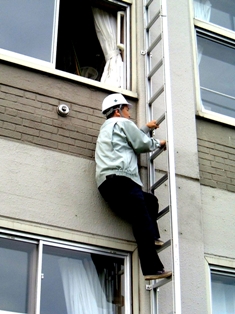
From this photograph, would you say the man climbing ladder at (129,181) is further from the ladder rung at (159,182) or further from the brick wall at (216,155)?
the brick wall at (216,155)

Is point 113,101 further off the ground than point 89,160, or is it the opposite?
point 113,101

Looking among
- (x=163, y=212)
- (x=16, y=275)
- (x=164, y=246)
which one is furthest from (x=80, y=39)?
(x=16, y=275)

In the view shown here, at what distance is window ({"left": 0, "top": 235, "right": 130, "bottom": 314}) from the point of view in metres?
6.82

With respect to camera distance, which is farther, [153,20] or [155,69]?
[153,20]

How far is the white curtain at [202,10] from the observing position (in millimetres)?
9972

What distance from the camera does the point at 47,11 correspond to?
28.6 ft

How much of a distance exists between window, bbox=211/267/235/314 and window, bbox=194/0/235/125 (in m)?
1.93

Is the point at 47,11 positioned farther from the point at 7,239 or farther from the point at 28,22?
the point at 7,239

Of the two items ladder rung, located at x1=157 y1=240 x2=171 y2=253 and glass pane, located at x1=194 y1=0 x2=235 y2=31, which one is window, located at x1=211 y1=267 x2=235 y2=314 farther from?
glass pane, located at x1=194 y1=0 x2=235 y2=31

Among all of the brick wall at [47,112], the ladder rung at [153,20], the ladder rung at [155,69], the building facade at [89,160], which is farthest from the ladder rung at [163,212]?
the ladder rung at [153,20]

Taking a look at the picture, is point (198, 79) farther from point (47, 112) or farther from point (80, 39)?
point (47, 112)

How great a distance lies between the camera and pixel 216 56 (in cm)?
984

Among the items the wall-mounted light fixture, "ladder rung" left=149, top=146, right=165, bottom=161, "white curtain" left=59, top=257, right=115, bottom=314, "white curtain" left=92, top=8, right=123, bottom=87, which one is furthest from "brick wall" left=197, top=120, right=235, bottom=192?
"white curtain" left=59, top=257, right=115, bottom=314

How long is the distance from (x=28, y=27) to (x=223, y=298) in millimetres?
3709
